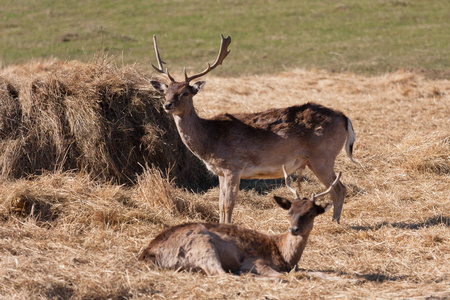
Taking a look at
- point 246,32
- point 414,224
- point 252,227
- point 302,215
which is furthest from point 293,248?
point 246,32

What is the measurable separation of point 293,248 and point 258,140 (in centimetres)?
235

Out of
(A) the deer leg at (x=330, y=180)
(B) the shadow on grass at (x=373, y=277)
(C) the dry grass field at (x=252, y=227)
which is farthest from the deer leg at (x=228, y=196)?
(B) the shadow on grass at (x=373, y=277)

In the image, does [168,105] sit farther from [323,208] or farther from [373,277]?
[373,277]

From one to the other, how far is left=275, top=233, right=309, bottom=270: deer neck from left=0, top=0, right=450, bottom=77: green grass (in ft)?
47.8

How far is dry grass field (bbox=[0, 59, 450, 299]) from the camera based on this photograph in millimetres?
6344

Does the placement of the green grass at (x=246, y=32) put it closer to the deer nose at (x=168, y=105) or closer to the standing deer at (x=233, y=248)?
the deer nose at (x=168, y=105)

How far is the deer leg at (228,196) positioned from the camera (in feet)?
28.9

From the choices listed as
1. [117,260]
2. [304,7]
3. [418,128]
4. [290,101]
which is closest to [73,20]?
[304,7]

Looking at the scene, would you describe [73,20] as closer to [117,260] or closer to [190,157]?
[190,157]

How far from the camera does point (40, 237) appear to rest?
784cm

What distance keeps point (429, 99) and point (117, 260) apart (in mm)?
10583

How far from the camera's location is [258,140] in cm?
908

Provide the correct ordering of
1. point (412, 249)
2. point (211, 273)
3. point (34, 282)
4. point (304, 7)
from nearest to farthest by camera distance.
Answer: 1. point (34, 282)
2. point (211, 273)
3. point (412, 249)
4. point (304, 7)

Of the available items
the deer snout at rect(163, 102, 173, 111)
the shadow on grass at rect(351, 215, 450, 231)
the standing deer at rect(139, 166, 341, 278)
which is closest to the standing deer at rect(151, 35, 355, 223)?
the deer snout at rect(163, 102, 173, 111)
